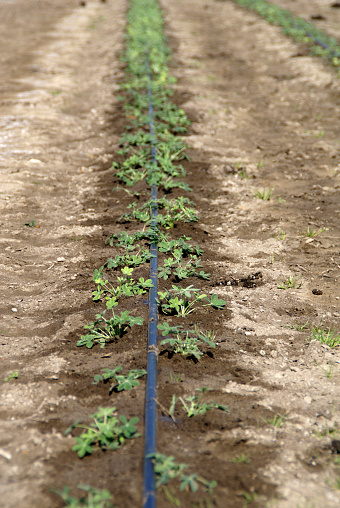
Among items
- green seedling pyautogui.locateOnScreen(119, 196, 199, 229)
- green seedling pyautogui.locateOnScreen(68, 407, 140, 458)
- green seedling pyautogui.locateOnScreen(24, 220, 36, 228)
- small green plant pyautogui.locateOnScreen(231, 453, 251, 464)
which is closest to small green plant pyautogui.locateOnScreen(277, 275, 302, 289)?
green seedling pyautogui.locateOnScreen(119, 196, 199, 229)

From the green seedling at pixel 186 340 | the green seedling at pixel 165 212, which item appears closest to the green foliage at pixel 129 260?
the green seedling at pixel 165 212

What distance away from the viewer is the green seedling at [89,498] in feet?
6.04

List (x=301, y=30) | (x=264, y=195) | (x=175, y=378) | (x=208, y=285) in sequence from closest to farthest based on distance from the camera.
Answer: (x=175, y=378) → (x=208, y=285) → (x=264, y=195) → (x=301, y=30)

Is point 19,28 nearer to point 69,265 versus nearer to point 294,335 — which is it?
point 69,265

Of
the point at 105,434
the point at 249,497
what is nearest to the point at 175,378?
the point at 105,434

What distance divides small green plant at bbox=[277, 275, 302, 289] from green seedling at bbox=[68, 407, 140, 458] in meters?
1.78

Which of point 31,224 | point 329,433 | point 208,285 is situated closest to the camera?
point 329,433

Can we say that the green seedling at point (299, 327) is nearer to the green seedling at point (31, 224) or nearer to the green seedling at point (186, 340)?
the green seedling at point (186, 340)

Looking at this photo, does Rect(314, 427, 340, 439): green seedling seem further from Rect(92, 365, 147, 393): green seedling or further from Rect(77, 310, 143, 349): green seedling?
Rect(77, 310, 143, 349): green seedling

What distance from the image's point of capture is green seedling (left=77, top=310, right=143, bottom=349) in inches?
115

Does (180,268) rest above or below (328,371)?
above

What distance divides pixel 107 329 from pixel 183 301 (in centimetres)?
61

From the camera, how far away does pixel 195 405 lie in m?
2.45

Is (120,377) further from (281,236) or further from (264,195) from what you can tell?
(264,195)
